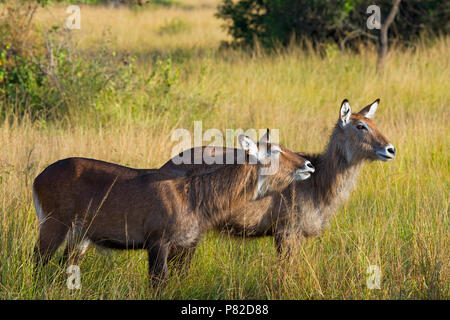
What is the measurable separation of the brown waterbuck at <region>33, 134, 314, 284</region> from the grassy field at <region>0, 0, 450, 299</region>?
204mm

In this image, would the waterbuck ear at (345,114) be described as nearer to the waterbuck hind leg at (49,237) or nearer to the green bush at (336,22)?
the waterbuck hind leg at (49,237)

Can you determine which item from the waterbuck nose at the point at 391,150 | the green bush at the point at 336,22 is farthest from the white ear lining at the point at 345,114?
the green bush at the point at 336,22

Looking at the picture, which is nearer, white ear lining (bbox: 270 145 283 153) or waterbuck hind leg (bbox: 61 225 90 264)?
waterbuck hind leg (bbox: 61 225 90 264)

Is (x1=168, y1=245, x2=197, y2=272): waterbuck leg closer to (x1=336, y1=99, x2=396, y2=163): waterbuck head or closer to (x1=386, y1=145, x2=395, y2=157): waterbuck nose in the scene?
(x1=336, y1=99, x2=396, y2=163): waterbuck head

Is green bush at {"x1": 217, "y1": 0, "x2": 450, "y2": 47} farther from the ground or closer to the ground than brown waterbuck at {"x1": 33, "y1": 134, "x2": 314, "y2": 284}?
farther from the ground

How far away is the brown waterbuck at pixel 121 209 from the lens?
3.67 metres

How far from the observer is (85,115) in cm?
724

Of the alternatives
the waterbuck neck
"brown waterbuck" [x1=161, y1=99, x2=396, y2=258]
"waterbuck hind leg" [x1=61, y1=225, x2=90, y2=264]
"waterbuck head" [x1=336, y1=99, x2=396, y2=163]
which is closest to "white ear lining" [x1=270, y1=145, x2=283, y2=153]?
"brown waterbuck" [x1=161, y1=99, x2=396, y2=258]

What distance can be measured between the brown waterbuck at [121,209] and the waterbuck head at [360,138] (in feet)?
3.05

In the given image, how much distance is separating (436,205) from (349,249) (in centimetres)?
120

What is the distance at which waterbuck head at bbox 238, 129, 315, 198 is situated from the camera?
403cm

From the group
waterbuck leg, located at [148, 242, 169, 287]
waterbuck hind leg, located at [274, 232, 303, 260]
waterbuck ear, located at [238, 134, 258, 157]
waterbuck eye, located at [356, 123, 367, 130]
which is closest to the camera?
waterbuck leg, located at [148, 242, 169, 287]

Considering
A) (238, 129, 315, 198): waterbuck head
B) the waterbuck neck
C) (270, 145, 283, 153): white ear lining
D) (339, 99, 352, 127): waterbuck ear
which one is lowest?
the waterbuck neck
